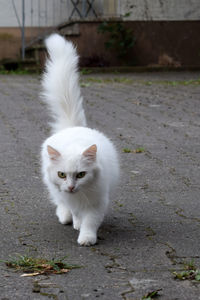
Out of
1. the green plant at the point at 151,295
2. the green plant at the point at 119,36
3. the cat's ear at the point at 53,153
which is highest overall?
the green plant at the point at 119,36

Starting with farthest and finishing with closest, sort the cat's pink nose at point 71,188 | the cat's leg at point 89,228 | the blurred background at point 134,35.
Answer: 1. the blurred background at point 134,35
2. the cat's leg at point 89,228
3. the cat's pink nose at point 71,188

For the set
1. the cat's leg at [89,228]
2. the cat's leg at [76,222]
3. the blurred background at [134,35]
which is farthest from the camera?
the blurred background at [134,35]

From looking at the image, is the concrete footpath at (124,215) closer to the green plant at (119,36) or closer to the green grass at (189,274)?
the green grass at (189,274)

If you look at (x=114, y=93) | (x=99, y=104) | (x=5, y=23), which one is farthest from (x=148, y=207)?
(x=5, y=23)

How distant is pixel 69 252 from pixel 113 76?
1212 centimetres

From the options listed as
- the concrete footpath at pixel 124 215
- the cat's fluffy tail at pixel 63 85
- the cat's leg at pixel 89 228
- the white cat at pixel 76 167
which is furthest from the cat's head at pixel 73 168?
the cat's fluffy tail at pixel 63 85

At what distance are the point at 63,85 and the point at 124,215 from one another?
1.13m

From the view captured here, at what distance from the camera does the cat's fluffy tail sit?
15.8 ft

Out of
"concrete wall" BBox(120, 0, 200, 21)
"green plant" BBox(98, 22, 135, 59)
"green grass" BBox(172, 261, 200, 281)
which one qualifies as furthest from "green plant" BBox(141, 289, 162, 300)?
"concrete wall" BBox(120, 0, 200, 21)

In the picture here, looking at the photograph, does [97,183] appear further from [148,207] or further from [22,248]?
[148,207]

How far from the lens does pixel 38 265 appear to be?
3.46 metres

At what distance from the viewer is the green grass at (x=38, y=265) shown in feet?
11.2

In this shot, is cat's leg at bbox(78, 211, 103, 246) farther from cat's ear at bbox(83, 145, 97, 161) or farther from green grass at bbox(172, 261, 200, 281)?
green grass at bbox(172, 261, 200, 281)

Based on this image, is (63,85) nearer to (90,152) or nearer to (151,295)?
(90,152)
